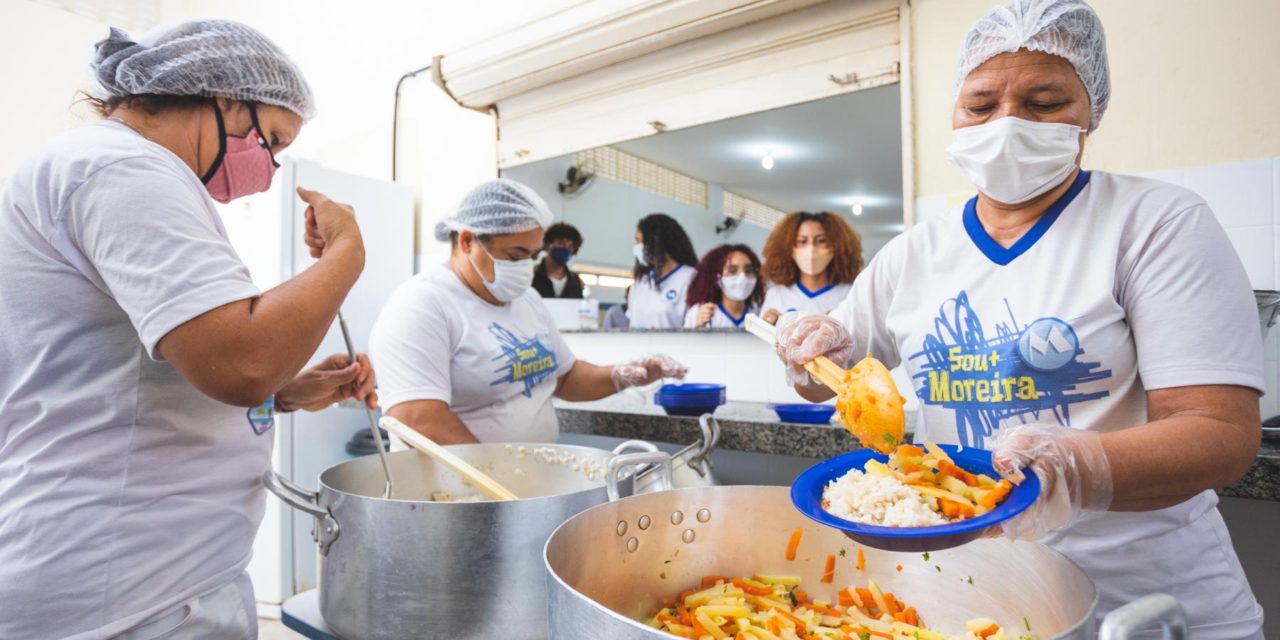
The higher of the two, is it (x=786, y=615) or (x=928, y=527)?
(x=928, y=527)

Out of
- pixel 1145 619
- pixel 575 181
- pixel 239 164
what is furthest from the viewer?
pixel 575 181

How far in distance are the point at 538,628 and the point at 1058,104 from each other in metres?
1.17

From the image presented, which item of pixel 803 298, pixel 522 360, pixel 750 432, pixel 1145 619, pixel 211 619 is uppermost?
pixel 803 298

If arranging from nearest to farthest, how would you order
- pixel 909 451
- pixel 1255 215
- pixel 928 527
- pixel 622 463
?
pixel 928 527 → pixel 909 451 → pixel 622 463 → pixel 1255 215

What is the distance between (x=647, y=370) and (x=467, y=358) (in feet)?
2.11

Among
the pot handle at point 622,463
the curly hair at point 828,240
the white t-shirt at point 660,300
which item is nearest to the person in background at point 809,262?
the curly hair at point 828,240

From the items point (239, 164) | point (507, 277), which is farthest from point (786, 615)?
point (507, 277)

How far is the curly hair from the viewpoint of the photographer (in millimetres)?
2566

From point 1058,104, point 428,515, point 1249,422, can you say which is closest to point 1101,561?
point 1249,422

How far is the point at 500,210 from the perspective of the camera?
2045 mm

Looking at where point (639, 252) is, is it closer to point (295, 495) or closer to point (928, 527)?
point (295, 495)

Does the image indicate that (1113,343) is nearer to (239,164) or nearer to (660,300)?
(239,164)

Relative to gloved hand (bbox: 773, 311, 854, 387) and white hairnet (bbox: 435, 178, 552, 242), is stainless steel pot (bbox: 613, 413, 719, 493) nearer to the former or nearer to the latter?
gloved hand (bbox: 773, 311, 854, 387)

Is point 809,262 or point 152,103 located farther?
point 809,262
